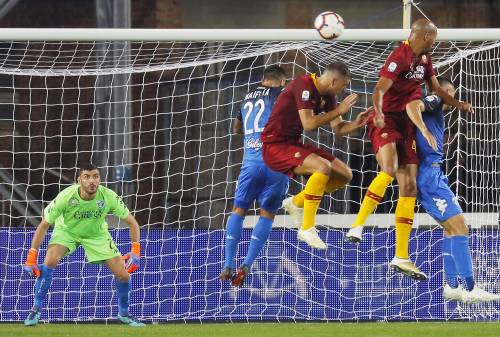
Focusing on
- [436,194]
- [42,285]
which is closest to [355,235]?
[436,194]

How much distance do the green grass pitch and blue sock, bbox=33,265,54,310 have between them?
0.25m

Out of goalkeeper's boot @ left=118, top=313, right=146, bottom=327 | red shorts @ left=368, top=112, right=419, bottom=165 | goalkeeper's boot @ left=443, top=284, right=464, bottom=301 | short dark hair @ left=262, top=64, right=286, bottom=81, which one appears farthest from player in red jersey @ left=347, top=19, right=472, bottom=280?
goalkeeper's boot @ left=118, top=313, right=146, bottom=327

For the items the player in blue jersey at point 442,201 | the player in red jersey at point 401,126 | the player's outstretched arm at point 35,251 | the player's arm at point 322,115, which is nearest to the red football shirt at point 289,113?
the player's arm at point 322,115

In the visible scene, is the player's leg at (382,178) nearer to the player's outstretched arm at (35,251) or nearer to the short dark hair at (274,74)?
the short dark hair at (274,74)

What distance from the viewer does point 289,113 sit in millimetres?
12555

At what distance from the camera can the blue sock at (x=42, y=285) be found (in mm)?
14039

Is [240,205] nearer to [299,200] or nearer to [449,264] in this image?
Result: [299,200]

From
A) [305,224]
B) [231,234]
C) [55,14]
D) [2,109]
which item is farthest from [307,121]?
[55,14]

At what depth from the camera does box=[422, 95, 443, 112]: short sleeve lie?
12.5 meters

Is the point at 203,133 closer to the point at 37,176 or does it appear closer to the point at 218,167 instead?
the point at 218,167

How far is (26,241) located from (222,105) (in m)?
2.68

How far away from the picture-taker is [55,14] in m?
20.0

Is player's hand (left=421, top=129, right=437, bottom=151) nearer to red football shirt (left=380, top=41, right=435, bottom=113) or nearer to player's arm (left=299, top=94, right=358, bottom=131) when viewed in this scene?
red football shirt (left=380, top=41, right=435, bottom=113)

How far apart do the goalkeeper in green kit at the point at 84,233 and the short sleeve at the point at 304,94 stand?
8.53 feet
